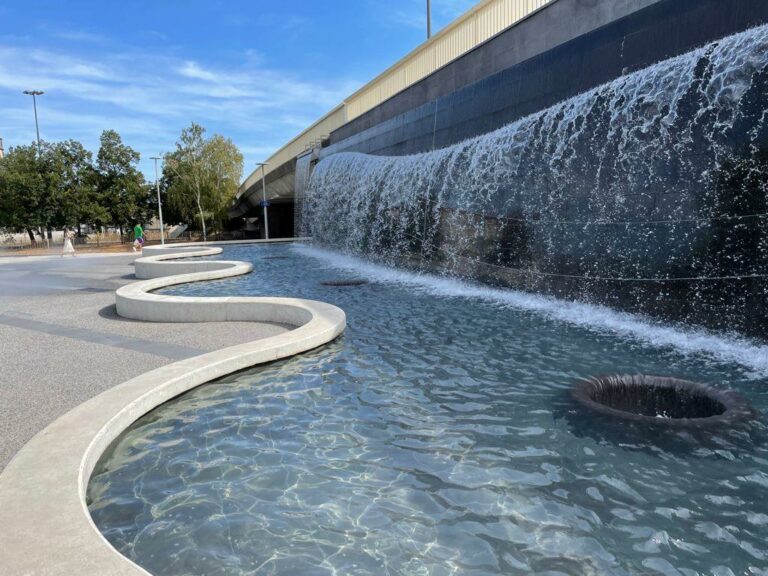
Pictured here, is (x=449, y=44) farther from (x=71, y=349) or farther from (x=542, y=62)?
(x=71, y=349)

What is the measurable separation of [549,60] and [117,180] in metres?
48.9

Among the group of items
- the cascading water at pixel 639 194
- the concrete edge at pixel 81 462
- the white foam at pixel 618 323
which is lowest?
the white foam at pixel 618 323


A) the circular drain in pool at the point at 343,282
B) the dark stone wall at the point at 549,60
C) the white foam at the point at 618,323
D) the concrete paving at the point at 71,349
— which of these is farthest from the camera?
the circular drain in pool at the point at 343,282

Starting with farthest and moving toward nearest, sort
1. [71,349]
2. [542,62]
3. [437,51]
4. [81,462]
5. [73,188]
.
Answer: [73,188] < [437,51] < [542,62] < [71,349] < [81,462]

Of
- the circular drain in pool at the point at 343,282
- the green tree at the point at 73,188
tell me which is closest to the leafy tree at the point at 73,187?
the green tree at the point at 73,188

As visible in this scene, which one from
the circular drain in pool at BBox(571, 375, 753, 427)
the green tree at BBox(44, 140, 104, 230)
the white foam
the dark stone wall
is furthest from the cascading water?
the green tree at BBox(44, 140, 104, 230)

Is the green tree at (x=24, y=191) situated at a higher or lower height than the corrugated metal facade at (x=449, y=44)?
lower

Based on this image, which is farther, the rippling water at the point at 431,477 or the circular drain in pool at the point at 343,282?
the circular drain in pool at the point at 343,282

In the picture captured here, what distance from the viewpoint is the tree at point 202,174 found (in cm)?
5266

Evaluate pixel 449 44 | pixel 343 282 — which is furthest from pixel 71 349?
pixel 449 44

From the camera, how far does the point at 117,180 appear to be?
5009cm

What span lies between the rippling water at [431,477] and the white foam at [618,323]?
0.13m

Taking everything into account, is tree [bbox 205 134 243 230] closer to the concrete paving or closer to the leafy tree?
the leafy tree

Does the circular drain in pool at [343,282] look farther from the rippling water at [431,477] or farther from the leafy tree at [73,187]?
the leafy tree at [73,187]
